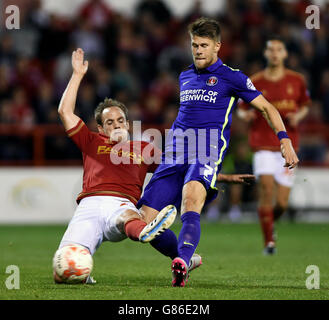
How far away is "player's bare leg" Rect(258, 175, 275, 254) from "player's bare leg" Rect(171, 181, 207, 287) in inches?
141

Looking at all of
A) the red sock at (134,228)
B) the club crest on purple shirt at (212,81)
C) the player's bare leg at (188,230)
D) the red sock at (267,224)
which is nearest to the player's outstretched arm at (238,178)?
the player's bare leg at (188,230)

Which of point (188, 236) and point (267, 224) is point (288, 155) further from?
point (267, 224)

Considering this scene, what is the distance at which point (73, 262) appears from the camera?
242 inches

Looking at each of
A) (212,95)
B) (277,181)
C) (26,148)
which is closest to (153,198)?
(212,95)

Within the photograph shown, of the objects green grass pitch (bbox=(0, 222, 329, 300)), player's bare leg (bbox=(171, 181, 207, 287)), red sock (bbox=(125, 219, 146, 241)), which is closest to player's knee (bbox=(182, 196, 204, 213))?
player's bare leg (bbox=(171, 181, 207, 287))

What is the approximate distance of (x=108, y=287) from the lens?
6254 mm

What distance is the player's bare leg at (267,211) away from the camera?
9.98 m

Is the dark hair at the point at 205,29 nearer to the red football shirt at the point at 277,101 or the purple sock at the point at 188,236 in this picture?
the purple sock at the point at 188,236

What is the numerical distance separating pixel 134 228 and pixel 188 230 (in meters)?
0.50

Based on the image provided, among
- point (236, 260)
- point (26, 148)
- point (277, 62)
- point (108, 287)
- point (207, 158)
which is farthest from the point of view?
point (26, 148)

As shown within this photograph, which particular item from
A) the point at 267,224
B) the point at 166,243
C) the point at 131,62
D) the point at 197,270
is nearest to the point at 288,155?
the point at 166,243
